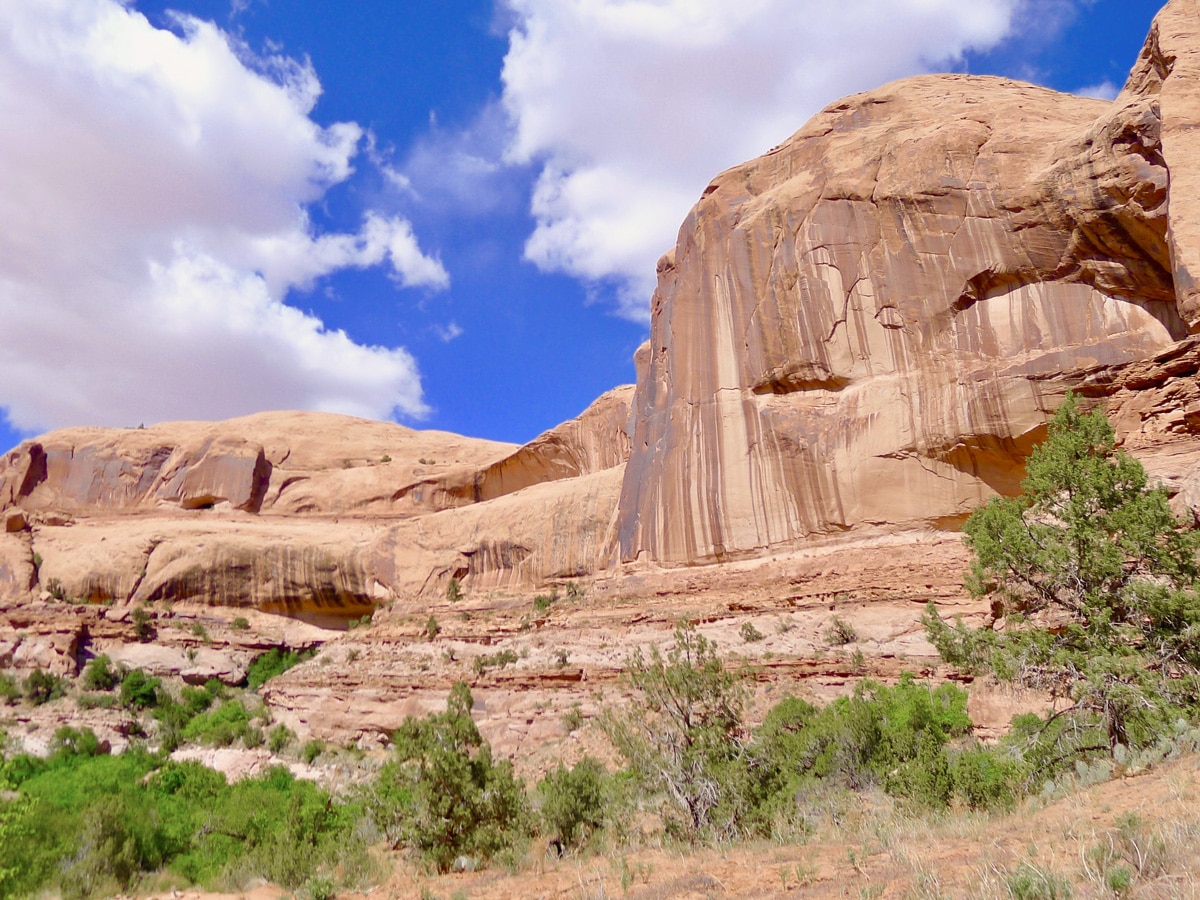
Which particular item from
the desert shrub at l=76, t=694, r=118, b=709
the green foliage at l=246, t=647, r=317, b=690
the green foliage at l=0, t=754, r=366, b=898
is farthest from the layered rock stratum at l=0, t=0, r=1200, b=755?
the green foliage at l=0, t=754, r=366, b=898

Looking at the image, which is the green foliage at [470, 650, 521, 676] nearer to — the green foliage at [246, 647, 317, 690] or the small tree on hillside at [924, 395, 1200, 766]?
the green foliage at [246, 647, 317, 690]

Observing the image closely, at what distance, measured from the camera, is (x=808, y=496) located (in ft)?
77.2

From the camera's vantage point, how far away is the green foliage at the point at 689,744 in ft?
37.7

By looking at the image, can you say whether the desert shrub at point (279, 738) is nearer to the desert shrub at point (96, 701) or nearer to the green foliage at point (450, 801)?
the desert shrub at point (96, 701)

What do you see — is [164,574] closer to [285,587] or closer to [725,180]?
[285,587]

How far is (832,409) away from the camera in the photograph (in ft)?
78.1

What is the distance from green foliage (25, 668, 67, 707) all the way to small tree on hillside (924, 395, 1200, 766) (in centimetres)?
3762

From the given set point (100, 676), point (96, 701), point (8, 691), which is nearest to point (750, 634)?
point (96, 701)

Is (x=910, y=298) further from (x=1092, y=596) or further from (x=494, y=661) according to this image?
(x=494, y=661)

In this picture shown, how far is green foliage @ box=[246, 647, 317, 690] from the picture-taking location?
37.5 metres

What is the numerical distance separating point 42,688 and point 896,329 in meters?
38.4

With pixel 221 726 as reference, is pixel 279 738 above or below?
below

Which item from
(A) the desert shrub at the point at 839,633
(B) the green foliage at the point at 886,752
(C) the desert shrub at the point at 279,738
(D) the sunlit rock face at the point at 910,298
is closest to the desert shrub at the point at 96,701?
(C) the desert shrub at the point at 279,738

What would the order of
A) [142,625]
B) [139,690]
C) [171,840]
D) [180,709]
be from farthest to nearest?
[142,625] < [139,690] < [180,709] < [171,840]
